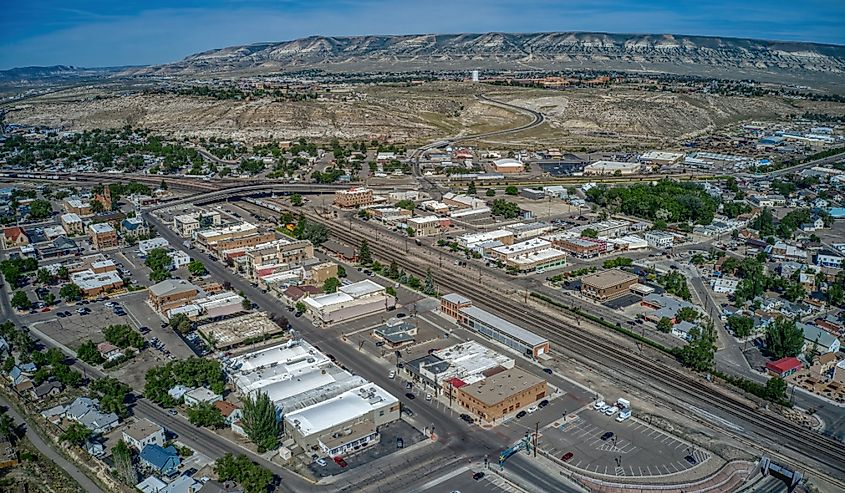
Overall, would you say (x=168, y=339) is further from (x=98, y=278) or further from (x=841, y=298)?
(x=841, y=298)

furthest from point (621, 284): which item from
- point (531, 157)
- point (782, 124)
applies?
point (782, 124)

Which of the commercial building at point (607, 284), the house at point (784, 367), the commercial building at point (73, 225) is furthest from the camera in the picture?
the commercial building at point (73, 225)

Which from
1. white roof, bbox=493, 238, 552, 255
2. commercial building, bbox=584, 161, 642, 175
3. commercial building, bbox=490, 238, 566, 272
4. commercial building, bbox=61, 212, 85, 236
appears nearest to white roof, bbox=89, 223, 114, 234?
commercial building, bbox=61, 212, 85, 236

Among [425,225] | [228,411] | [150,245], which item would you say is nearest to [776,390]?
[228,411]

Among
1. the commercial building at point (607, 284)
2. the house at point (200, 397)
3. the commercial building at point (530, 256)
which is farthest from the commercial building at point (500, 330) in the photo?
the house at point (200, 397)

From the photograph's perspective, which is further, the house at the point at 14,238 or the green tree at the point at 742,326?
the house at the point at 14,238

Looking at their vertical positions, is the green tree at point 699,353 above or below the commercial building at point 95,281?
below

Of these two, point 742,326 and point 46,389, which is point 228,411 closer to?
point 46,389

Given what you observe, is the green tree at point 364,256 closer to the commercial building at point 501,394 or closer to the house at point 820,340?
the commercial building at point 501,394
